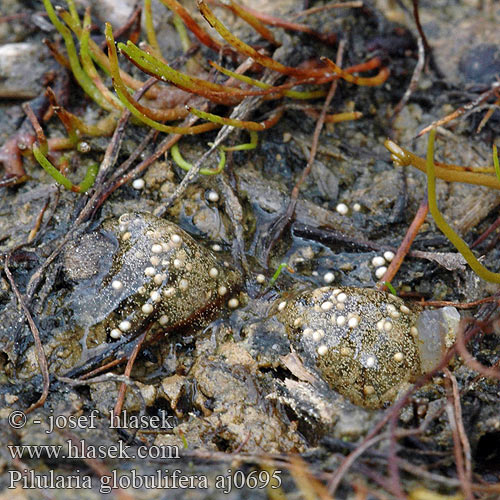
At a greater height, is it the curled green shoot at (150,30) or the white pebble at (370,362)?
the curled green shoot at (150,30)

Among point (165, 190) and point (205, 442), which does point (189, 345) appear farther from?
point (165, 190)

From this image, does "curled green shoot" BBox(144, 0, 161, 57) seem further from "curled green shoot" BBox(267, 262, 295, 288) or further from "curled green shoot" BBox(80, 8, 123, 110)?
"curled green shoot" BBox(267, 262, 295, 288)

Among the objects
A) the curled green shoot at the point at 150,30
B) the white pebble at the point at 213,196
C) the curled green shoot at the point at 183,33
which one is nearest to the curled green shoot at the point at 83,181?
the white pebble at the point at 213,196

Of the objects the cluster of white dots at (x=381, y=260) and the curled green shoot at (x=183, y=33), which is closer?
the cluster of white dots at (x=381, y=260)

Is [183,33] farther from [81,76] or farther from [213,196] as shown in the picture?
[213,196]

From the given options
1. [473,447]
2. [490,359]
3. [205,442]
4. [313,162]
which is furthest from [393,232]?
[205,442]

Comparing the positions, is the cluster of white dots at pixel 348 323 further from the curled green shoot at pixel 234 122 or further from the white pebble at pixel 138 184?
the white pebble at pixel 138 184
